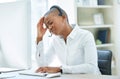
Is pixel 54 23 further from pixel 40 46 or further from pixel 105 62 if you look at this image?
pixel 105 62

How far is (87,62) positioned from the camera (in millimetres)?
1994

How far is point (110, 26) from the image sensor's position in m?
3.81

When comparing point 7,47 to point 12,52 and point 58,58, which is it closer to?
point 12,52

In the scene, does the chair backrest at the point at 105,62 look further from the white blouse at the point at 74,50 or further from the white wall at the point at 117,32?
the white wall at the point at 117,32

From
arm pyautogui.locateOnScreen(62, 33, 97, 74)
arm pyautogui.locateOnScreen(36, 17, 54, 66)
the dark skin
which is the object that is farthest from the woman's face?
arm pyautogui.locateOnScreen(62, 33, 97, 74)

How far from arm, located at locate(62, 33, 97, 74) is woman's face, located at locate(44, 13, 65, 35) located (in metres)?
0.24

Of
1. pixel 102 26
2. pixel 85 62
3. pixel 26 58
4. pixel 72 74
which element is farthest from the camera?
pixel 102 26

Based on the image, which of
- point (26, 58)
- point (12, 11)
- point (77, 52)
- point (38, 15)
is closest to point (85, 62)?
point (77, 52)

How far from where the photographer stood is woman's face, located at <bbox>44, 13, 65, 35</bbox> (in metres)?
2.02

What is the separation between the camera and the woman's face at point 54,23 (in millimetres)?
2023

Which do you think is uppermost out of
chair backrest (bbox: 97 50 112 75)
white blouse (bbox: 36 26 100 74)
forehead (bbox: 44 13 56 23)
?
forehead (bbox: 44 13 56 23)

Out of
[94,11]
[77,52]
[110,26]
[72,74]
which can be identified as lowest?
[72,74]

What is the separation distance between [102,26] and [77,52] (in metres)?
1.70

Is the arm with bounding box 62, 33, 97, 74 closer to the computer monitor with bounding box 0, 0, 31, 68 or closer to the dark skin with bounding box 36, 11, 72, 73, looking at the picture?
the dark skin with bounding box 36, 11, 72, 73
